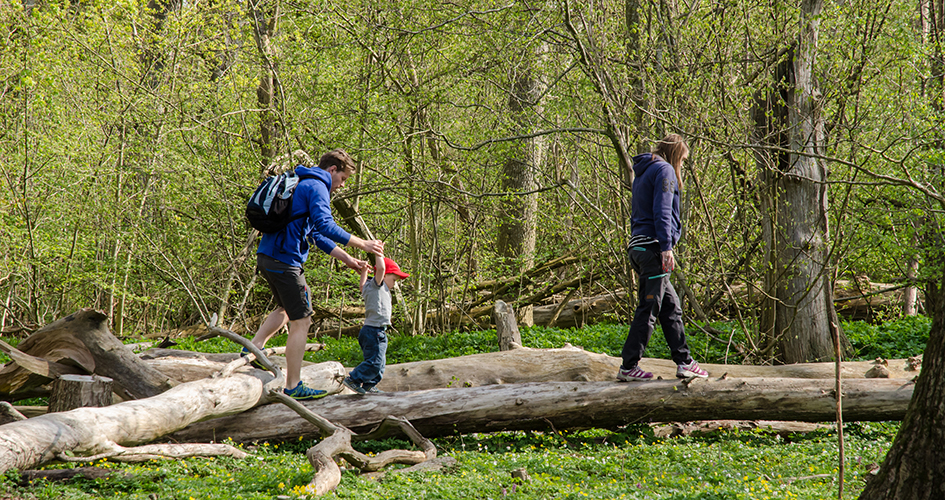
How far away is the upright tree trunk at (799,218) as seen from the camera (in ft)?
26.3

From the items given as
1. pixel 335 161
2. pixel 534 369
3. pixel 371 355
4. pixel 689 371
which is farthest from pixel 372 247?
pixel 689 371

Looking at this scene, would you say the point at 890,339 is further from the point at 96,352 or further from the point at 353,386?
the point at 96,352

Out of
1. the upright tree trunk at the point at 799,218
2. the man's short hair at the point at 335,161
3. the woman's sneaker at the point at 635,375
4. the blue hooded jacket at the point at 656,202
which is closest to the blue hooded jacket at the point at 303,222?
the man's short hair at the point at 335,161

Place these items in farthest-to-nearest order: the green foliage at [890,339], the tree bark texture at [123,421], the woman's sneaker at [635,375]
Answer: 1. the green foliage at [890,339]
2. the woman's sneaker at [635,375]
3. the tree bark texture at [123,421]

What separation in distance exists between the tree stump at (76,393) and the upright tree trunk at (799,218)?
765cm

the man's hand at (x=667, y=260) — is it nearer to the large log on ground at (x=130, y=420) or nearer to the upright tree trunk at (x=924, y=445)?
the upright tree trunk at (x=924, y=445)

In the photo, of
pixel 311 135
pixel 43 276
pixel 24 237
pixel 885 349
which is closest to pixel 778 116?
pixel 885 349

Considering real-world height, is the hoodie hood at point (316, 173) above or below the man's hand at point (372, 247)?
above

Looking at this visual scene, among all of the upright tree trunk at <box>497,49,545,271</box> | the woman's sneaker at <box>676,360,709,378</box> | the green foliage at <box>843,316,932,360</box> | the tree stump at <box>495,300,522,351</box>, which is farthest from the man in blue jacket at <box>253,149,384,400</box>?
the green foliage at <box>843,316,932,360</box>

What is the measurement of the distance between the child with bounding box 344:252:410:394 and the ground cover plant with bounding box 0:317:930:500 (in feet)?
2.60

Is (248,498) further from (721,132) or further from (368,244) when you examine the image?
(721,132)

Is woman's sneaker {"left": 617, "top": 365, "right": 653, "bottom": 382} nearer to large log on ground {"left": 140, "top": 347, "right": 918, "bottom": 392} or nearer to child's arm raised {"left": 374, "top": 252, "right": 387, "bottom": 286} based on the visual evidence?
large log on ground {"left": 140, "top": 347, "right": 918, "bottom": 392}

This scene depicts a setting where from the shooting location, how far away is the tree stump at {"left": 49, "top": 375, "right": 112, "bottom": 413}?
5219mm

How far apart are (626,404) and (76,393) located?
4.91m
